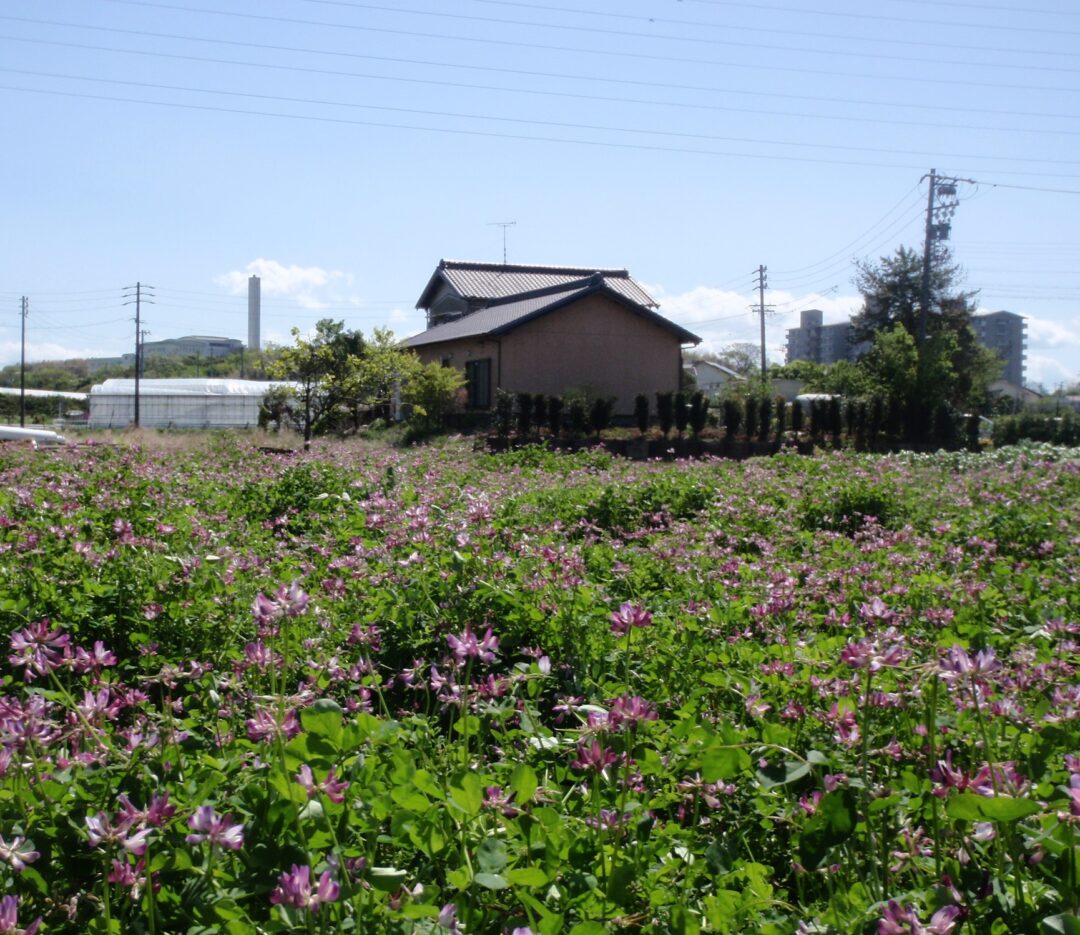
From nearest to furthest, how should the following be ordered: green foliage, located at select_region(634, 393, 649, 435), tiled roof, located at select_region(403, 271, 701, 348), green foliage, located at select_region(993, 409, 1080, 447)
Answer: green foliage, located at select_region(634, 393, 649, 435) → tiled roof, located at select_region(403, 271, 701, 348) → green foliage, located at select_region(993, 409, 1080, 447)

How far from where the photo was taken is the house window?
1262 inches

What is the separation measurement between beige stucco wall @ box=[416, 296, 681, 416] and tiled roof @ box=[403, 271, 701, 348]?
0.46 metres

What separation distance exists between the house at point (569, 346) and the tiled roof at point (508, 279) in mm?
4161

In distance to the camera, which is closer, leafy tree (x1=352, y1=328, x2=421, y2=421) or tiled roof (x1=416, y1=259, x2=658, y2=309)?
leafy tree (x1=352, y1=328, x2=421, y2=421)

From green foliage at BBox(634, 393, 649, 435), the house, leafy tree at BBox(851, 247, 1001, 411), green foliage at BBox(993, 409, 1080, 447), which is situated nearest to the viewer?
green foliage at BBox(634, 393, 649, 435)

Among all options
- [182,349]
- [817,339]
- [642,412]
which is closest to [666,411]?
[642,412]

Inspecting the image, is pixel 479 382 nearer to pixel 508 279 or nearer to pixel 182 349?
pixel 508 279

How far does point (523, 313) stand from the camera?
31.7 meters

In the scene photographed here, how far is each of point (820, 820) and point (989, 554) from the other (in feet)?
17.9

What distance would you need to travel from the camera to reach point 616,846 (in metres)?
1.94

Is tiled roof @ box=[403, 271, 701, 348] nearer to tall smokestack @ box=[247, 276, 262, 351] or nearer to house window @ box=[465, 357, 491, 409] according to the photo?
house window @ box=[465, 357, 491, 409]

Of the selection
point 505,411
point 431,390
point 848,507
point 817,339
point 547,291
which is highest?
point 817,339

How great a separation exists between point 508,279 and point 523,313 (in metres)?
9.23

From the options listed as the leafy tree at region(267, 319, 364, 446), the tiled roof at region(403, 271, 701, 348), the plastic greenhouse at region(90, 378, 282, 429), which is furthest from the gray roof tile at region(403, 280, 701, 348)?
the plastic greenhouse at region(90, 378, 282, 429)
